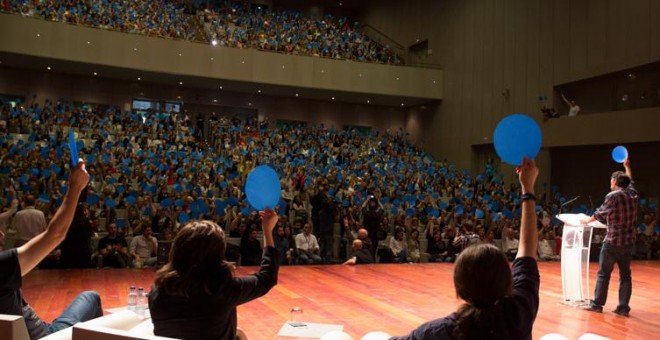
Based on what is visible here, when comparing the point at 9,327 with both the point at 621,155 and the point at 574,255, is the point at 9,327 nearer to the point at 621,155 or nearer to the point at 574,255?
the point at 574,255

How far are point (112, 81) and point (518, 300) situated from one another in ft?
65.4

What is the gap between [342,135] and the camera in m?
18.5

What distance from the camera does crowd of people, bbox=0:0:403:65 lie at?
16250mm

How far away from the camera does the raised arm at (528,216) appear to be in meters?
1.70

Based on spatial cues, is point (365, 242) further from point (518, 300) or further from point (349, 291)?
point (518, 300)

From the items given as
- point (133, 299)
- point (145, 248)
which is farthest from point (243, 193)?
point (133, 299)

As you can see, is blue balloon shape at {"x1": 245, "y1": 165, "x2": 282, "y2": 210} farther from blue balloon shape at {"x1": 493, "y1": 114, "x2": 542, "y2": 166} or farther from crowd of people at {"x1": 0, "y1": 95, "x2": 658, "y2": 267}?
crowd of people at {"x1": 0, "y1": 95, "x2": 658, "y2": 267}

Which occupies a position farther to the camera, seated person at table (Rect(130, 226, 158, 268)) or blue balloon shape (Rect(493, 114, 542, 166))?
seated person at table (Rect(130, 226, 158, 268))

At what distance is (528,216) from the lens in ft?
5.66

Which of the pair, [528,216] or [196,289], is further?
[196,289]

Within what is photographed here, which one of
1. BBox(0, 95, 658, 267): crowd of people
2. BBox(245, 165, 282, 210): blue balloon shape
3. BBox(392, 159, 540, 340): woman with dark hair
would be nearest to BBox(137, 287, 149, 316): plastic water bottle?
BBox(245, 165, 282, 210): blue balloon shape

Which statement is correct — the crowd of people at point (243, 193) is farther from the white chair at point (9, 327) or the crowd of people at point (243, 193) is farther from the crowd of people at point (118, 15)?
the crowd of people at point (118, 15)

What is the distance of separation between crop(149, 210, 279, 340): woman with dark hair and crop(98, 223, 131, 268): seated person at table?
221 inches

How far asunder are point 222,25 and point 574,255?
1678 cm
